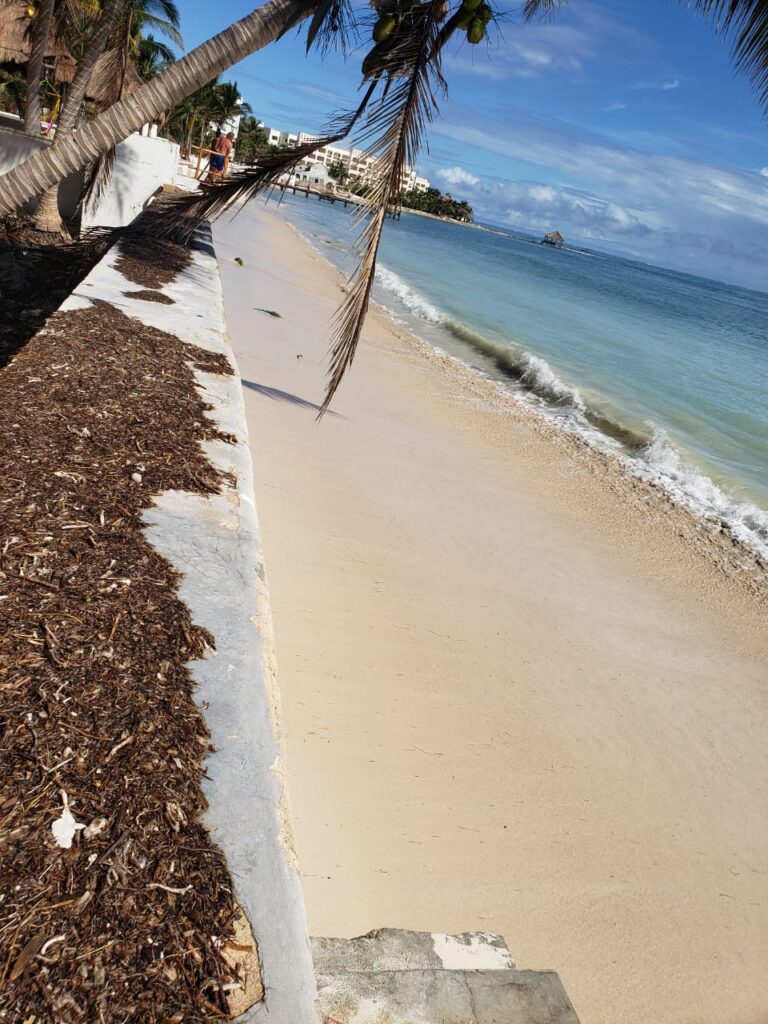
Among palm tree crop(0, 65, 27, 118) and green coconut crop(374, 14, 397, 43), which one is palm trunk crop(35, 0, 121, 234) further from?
palm tree crop(0, 65, 27, 118)

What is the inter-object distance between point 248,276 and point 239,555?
47.9ft

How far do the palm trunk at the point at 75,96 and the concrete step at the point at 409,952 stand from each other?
178 inches

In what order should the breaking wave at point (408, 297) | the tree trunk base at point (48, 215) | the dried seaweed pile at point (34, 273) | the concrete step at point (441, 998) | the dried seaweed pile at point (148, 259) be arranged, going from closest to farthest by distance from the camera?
the concrete step at point (441, 998)
the dried seaweed pile at point (148, 259)
the dried seaweed pile at point (34, 273)
the tree trunk base at point (48, 215)
the breaking wave at point (408, 297)

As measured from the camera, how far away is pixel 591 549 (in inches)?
301

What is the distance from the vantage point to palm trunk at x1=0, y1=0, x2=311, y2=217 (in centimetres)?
462

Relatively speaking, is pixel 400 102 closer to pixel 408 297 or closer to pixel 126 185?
pixel 126 185

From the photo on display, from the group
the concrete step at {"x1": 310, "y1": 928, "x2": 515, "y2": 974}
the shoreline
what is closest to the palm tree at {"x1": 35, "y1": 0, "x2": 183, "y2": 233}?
the concrete step at {"x1": 310, "y1": 928, "x2": 515, "y2": 974}

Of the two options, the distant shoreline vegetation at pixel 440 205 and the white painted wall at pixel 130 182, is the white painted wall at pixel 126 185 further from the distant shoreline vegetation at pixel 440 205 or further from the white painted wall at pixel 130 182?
the distant shoreline vegetation at pixel 440 205

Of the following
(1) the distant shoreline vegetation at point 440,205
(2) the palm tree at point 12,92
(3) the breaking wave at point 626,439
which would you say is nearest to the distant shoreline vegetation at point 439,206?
(1) the distant shoreline vegetation at point 440,205

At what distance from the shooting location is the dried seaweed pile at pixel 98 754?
1604 millimetres

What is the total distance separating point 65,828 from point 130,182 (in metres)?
14.9

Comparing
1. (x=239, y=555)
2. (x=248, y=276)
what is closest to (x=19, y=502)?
(x=239, y=555)

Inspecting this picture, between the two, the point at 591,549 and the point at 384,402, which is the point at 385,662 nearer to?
the point at 591,549

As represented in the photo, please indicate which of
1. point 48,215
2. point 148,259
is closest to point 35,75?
point 48,215
